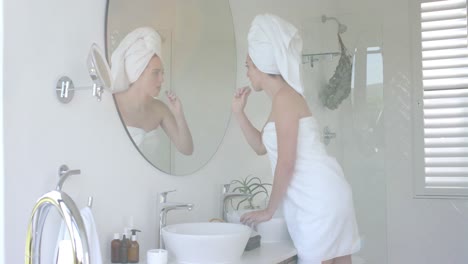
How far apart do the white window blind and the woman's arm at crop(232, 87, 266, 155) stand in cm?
157

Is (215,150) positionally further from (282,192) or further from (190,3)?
(190,3)

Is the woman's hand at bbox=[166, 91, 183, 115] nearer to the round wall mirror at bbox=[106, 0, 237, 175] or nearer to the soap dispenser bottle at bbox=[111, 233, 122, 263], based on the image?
the round wall mirror at bbox=[106, 0, 237, 175]

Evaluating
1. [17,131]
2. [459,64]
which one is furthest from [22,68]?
[459,64]

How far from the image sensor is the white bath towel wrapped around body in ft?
6.15

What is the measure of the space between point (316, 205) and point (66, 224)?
43.6 inches

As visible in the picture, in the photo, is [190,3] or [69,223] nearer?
[69,223]

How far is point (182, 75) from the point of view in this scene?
202 centimetres

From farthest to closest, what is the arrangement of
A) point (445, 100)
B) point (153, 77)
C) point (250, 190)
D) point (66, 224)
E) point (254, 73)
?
point (445, 100) < point (250, 190) < point (254, 73) < point (153, 77) < point (66, 224)

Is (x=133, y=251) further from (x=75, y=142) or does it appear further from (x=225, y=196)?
(x=225, y=196)

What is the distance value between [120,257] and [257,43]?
981 millimetres

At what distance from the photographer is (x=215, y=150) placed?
227 centimetres

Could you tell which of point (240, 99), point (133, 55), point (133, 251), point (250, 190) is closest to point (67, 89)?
point (133, 55)

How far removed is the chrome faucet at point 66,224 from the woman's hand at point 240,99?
1.26 metres

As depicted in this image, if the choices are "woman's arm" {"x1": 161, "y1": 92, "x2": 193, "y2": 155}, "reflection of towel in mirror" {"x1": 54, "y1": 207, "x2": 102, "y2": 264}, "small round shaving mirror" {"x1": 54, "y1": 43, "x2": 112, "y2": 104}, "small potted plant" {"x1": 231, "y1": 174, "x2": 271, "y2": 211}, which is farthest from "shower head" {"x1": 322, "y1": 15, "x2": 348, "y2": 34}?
"reflection of towel in mirror" {"x1": 54, "y1": 207, "x2": 102, "y2": 264}
